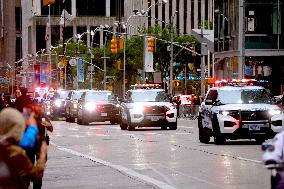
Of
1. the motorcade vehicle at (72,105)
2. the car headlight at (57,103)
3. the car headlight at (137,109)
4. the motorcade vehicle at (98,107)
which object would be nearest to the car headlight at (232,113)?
the car headlight at (137,109)

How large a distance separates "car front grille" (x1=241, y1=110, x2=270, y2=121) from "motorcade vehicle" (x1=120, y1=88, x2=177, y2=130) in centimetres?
1458

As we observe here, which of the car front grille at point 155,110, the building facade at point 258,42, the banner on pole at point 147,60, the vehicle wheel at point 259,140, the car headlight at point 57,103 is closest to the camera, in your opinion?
the vehicle wheel at point 259,140

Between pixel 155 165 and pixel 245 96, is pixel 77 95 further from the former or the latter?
pixel 155 165

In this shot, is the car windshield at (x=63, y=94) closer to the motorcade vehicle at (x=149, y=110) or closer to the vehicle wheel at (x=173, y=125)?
the motorcade vehicle at (x=149, y=110)

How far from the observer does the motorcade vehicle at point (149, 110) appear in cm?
4538

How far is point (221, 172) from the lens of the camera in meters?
20.6

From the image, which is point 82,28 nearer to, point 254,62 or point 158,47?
point 158,47

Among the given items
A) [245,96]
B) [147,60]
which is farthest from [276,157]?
[147,60]

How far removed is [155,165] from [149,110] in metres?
22.5

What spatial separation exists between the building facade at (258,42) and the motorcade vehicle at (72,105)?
13393 mm

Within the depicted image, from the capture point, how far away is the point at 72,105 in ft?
203

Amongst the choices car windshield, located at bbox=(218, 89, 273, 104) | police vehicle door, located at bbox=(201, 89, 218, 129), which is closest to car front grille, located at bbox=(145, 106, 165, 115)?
police vehicle door, located at bbox=(201, 89, 218, 129)

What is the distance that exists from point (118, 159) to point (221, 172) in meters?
5.23

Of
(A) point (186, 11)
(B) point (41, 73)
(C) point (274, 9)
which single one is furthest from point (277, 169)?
(A) point (186, 11)
